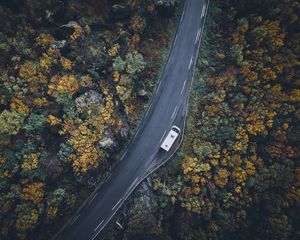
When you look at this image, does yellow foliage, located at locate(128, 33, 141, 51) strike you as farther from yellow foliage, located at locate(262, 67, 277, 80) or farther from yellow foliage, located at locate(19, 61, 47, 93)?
yellow foliage, located at locate(262, 67, 277, 80)

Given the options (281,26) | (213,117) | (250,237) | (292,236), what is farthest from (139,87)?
(292,236)

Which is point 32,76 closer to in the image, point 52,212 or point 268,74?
point 52,212

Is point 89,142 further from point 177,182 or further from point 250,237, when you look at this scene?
point 250,237

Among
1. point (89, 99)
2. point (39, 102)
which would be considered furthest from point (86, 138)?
point (39, 102)

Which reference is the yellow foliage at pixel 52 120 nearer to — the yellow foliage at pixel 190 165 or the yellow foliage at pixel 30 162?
the yellow foliage at pixel 30 162

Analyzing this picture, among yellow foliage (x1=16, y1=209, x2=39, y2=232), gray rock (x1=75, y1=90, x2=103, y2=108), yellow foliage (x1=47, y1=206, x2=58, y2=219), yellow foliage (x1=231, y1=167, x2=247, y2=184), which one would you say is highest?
gray rock (x1=75, y1=90, x2=103, y2=108)

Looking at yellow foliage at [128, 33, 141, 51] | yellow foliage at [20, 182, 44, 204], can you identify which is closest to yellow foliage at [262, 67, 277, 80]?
yellow foliage at [128, 33, 141, 51]
